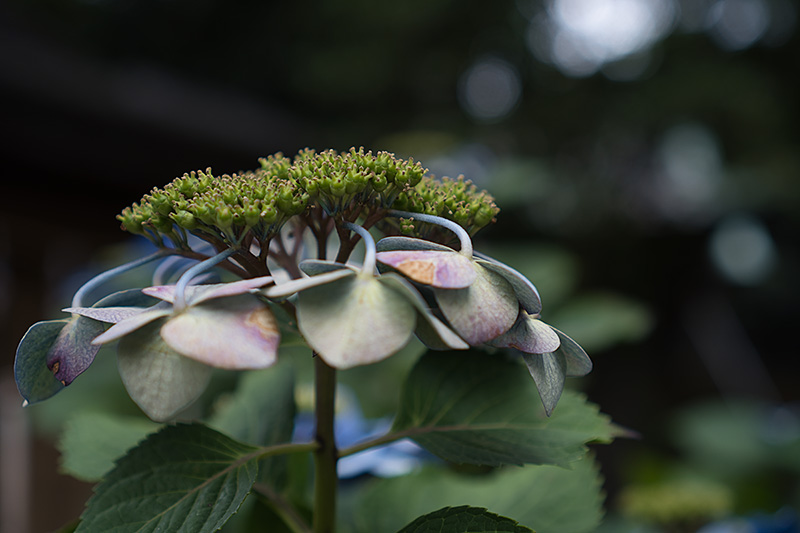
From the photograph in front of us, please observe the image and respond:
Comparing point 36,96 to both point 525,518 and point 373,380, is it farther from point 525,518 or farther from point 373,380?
point 525,518

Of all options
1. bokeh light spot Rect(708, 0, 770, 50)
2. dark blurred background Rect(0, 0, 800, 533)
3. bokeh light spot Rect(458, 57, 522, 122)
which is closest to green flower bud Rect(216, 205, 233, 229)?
dark blurred background Rect(0, 0, 800, 533)

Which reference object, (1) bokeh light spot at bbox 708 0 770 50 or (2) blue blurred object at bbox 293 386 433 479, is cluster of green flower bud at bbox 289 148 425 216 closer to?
(2) blue blurred object at bbox 293 386 433 479

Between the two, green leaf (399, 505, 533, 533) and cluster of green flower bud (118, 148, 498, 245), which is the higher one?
cluster of green flower bud (118, 148, 498, 245)

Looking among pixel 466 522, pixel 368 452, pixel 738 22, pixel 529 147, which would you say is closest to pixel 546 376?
pixel 466 522

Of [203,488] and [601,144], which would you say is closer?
[203,488]

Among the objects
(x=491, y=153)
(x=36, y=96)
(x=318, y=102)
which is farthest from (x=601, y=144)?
(x=36, y=96)

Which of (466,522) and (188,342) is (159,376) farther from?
(466,522)

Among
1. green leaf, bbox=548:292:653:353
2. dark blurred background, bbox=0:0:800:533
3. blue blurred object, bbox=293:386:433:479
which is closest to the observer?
blue blurred object, bbox=293:386:433:479
